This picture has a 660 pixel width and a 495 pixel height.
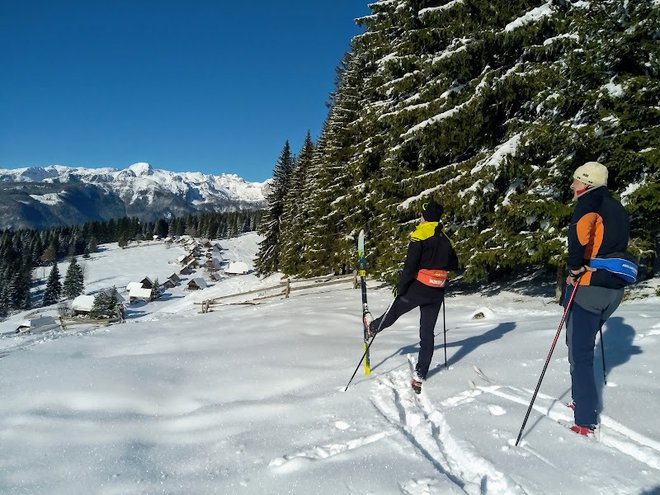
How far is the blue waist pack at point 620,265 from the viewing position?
140 inches

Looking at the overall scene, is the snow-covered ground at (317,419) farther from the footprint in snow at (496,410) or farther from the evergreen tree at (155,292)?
the evergreen tree at (155,292)

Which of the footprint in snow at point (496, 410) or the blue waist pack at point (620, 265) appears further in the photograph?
the footprint in snow at point (496, 410)

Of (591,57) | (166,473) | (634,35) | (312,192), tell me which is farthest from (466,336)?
(312,192)

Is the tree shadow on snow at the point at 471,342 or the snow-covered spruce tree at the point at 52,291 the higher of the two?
the tree shadow on snow at the point at 471,342

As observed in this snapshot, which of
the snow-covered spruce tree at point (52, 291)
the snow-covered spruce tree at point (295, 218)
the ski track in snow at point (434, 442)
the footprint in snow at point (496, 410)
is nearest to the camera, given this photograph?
the ski track in snow at point (434, 442)

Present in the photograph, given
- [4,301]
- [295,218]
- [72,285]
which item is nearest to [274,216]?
[295,218]

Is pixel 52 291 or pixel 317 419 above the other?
pixel 317 419

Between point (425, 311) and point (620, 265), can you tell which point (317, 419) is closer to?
point (425, 311)

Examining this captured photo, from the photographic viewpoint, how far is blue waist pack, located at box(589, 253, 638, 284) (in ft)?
11.7

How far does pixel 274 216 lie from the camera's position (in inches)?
1678

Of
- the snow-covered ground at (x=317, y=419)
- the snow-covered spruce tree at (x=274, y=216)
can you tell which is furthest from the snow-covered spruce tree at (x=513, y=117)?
the snow-covered spruce tree at (x=274, y=216)

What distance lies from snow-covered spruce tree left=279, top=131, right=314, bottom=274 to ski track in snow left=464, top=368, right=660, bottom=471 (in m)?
25.1

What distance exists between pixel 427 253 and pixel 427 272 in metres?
0.26

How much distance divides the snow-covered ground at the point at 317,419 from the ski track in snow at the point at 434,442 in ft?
0.05
